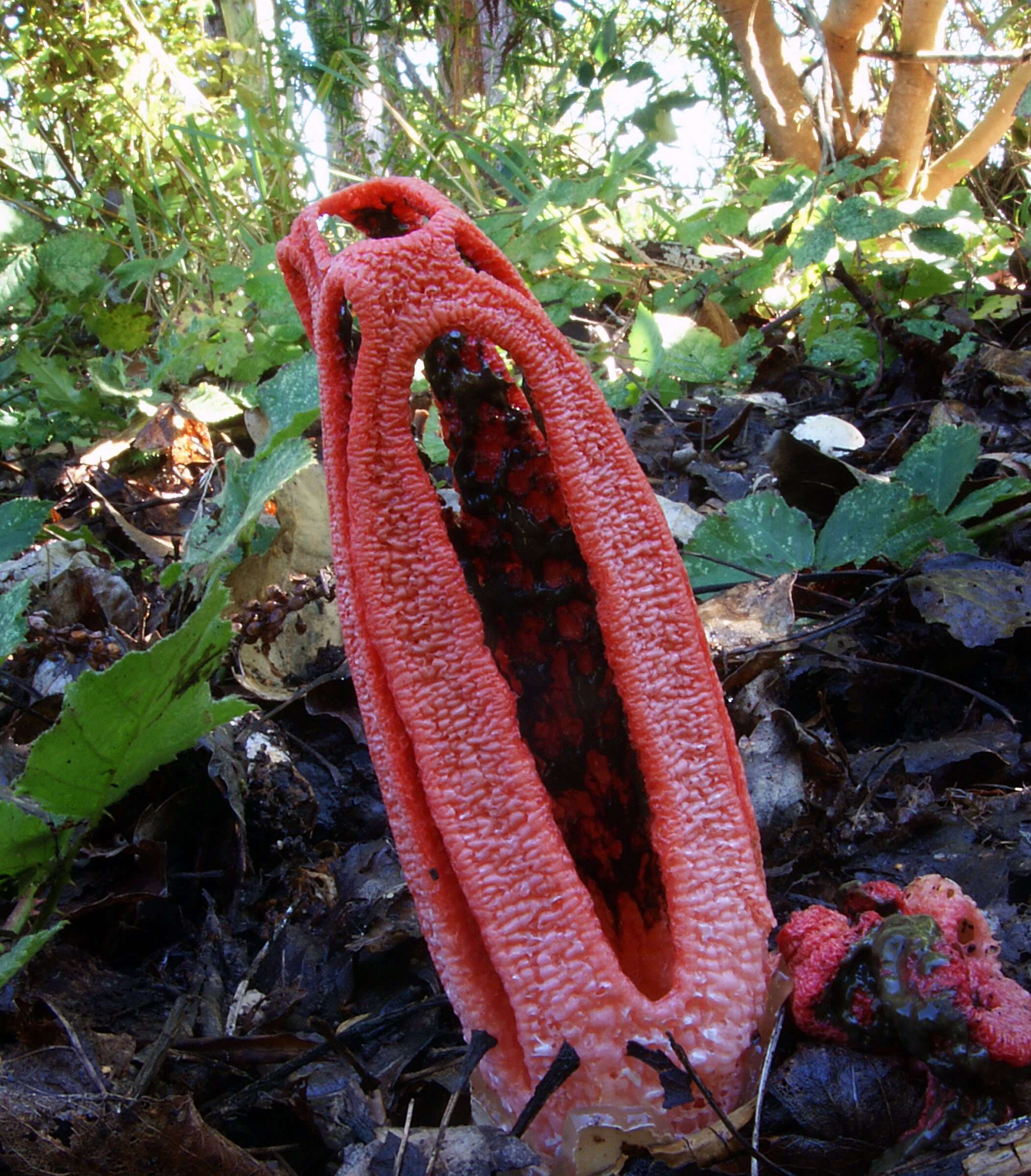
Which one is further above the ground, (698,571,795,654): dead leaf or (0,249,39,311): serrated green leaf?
(0,249,39,311): serrated green leaf

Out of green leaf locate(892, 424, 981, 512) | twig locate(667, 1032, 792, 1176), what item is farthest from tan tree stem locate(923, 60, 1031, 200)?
twig locate(667, 1032, 792, 1176)

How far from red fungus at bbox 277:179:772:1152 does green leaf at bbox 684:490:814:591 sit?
138 centimetres

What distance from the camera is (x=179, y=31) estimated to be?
5.77 m

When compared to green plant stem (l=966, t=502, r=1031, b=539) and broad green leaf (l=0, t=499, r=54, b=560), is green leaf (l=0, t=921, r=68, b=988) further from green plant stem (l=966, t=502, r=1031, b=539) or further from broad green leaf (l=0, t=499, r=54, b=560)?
green plant stem (l=966, t=502, r=1031, b=539)

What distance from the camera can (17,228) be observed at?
185 inches

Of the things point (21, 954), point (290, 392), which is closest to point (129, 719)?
point (21, 954)

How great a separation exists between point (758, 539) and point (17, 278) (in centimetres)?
377

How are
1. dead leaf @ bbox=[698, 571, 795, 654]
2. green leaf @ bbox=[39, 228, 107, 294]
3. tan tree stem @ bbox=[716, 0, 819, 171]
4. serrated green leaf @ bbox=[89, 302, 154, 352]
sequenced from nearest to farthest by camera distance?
dead leaf @ bbox=[698, 571, 795, 654] < green leaf @ bbox=[39, 228, 107, 294] < serrated green leaf @ bbox=[89, 302, 154, 352] < tan tree stem @ bbox=[716, 0, 819, 171]

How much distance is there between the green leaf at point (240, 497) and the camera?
89.0 inches

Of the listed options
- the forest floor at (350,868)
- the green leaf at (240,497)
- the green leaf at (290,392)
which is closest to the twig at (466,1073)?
the forest floor at (350,868)

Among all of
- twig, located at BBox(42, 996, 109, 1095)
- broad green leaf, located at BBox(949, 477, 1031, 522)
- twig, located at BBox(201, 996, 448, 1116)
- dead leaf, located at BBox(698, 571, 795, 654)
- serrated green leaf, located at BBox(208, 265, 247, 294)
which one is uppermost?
serrated green leaf, located at BBox(208, 265, 247, 294)

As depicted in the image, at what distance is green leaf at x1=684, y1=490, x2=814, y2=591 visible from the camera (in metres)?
2.77

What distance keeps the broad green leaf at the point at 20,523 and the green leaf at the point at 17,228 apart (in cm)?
252

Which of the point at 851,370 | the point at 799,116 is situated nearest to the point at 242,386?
the point at 851,370
